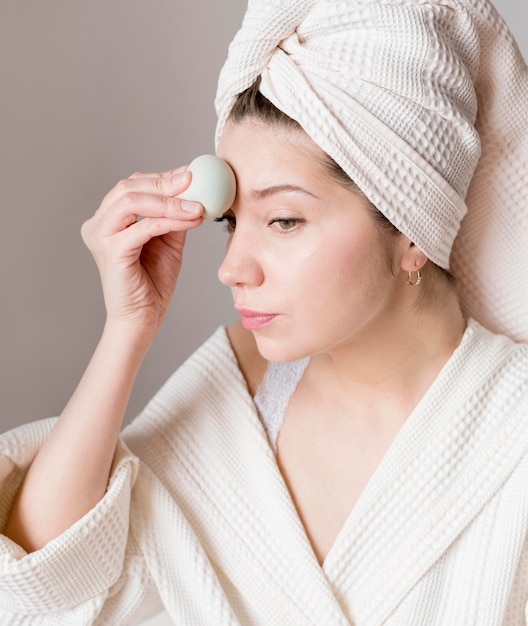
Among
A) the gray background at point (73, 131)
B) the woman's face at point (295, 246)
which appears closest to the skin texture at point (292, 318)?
the woman's face at point (295, 246)

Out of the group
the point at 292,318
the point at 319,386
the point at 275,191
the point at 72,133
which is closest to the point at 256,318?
the point at 292,318

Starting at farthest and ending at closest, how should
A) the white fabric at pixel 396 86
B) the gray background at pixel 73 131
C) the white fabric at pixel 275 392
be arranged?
the gray background at pixel 73 131 < the white fabric at pixel 275 392 < the white fabric at pixel 396 86

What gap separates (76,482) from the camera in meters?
1.46

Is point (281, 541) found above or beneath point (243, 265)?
beneath

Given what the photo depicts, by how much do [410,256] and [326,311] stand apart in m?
0.17

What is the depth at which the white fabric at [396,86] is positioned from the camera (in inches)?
53.3

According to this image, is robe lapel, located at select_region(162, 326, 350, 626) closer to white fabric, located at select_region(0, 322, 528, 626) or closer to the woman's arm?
white fabric, located at select_region(0, 322, 528, 626)

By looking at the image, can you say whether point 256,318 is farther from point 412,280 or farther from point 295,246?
point 412,280

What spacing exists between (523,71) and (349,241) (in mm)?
415

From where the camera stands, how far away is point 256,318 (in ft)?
4.70

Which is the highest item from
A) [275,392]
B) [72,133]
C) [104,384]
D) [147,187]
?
[147,187]

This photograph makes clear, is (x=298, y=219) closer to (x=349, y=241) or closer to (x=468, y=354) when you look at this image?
(x=349, y=241)

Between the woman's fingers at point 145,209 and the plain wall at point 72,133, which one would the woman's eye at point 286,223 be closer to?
the woman's fingers at point 145,209

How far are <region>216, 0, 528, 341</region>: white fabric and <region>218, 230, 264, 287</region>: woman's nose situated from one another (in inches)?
7.0
